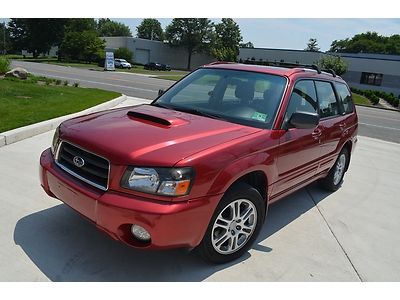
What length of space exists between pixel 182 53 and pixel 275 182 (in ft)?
248

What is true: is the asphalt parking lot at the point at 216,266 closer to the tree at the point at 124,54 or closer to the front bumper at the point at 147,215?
the front bumper at the point at 147,215

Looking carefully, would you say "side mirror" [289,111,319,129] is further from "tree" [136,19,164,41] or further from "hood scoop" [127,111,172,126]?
"tree" [136,19,164,41]

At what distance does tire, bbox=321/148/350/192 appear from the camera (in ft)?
16.9

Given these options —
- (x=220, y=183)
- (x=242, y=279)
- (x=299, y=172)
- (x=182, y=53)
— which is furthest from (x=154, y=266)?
(x=182, y=53)

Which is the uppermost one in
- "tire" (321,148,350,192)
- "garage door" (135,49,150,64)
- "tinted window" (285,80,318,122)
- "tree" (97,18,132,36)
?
"tree" (97,18,132,36)

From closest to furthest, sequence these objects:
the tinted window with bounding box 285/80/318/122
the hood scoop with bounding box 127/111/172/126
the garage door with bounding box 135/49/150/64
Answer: the hood scoop with bounding box 127/111/172/126, the tinted window with bounding box 285/80/318/122, the garage door with bounding box 135/49/150/64

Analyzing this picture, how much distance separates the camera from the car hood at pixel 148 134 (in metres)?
2.67

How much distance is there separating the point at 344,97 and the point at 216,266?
11.3 ft

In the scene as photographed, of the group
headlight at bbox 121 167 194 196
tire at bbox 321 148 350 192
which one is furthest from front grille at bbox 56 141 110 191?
tire at bbox 321 148 350 192

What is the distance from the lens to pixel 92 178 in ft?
9.37

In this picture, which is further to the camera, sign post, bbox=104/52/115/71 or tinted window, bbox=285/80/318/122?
sign post, bbox=104/52/115/71

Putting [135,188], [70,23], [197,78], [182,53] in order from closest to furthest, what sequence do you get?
[135,188] → [197,78] → [70,23] → [182,53]

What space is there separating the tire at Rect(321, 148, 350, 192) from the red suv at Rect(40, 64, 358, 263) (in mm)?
735

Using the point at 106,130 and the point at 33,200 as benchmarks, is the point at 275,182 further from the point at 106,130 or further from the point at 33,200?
the point at 33,200
